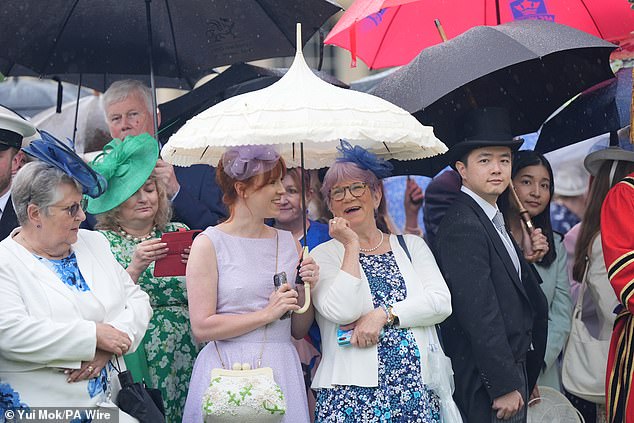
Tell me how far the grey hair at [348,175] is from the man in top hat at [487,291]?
62 cm

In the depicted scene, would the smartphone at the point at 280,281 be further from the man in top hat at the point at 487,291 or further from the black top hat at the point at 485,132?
the black top hat at the point at 485,132

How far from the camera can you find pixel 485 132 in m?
6.22

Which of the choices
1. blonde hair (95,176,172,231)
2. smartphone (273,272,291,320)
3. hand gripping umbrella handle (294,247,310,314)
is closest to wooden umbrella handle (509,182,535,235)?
hand gripping umbrella handle (294,247,310,314)

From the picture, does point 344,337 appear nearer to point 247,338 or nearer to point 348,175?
point 247,338

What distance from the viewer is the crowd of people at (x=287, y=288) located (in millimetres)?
4902

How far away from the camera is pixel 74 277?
4.98 meters

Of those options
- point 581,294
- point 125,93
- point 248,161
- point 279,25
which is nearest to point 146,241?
point 248,161

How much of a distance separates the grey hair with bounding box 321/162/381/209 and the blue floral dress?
608mm

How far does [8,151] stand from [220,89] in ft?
5.90

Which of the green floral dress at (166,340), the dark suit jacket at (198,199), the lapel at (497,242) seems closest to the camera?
the green floral dress at (166,340)

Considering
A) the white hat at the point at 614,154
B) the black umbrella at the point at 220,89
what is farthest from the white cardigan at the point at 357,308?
the black umbrella at the point at 220,89

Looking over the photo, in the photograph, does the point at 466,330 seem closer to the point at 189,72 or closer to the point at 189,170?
the point at 189,170

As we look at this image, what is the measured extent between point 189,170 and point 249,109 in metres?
1.90

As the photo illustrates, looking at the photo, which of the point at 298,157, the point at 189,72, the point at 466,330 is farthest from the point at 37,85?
the point at 466,330
